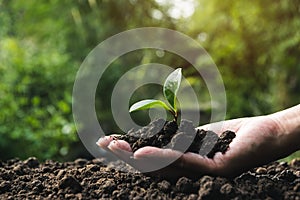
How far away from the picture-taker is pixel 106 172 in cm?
173

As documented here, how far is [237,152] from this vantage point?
4.68 feet

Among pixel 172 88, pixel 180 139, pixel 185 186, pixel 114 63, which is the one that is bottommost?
pixel 185 186

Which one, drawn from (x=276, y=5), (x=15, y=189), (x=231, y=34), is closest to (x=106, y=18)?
(x=231, y=34)

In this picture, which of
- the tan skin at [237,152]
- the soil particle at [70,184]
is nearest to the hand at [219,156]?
the tan skin at [237,152]

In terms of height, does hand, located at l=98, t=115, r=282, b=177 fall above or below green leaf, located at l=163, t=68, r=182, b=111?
below

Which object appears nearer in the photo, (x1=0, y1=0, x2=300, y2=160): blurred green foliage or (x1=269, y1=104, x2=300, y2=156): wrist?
(x1=269, y1=104, x2=300, y2=156): wrist

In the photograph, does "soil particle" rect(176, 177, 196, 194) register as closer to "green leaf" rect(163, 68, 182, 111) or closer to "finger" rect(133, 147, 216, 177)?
"finger" rect(133, 147, 216, 177)

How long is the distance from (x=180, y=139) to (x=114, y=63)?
3367mm

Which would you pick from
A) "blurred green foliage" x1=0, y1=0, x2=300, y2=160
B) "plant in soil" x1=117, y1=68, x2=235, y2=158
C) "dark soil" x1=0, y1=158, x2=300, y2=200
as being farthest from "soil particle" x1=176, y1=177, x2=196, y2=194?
"blurred green foliage" x1=0, y1=0, x2=300, y2=160

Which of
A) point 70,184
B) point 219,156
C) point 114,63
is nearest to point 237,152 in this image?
point 219,156

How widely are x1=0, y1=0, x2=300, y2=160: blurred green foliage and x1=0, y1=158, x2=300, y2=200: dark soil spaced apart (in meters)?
1.65

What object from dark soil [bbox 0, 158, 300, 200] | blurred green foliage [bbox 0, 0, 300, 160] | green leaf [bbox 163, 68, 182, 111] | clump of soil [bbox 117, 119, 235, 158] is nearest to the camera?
dark soil [bbox 0, 158, 300, 200]

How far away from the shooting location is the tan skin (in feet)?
4.58

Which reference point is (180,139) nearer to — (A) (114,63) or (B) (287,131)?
(B) (287,131)
